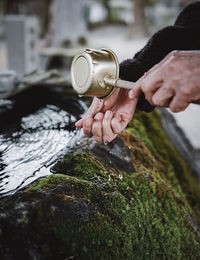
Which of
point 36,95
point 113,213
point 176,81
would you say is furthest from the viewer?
point 36,95

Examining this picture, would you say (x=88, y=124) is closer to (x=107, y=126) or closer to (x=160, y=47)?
(x=107, y=126)

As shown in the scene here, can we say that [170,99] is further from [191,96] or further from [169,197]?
[169,197]

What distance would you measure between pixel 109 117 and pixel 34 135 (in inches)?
28.6

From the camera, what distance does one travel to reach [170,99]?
4.51 feet

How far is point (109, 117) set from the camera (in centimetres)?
169

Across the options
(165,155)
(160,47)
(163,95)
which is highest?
(160,47)

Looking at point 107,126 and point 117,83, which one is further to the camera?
point 107,126

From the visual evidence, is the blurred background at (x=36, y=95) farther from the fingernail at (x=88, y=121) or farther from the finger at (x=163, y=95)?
the finger at (x=163, y=95)

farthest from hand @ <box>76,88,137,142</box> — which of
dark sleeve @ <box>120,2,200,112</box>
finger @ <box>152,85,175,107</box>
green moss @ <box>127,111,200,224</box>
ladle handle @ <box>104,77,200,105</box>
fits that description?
green moss @ <box>127,111,200,224</box>

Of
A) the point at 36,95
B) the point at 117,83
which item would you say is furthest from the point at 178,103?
the point at 36,95

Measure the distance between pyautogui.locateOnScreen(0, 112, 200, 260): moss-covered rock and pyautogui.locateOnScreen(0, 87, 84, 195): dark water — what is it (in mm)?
122

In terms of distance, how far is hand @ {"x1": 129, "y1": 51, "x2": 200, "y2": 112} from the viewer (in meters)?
1.28

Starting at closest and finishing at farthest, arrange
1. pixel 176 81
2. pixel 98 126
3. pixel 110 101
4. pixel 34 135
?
pixel 176 81
pixel 98 126
pixel 110 101
pixel 34 135

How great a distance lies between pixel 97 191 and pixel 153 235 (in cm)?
43
